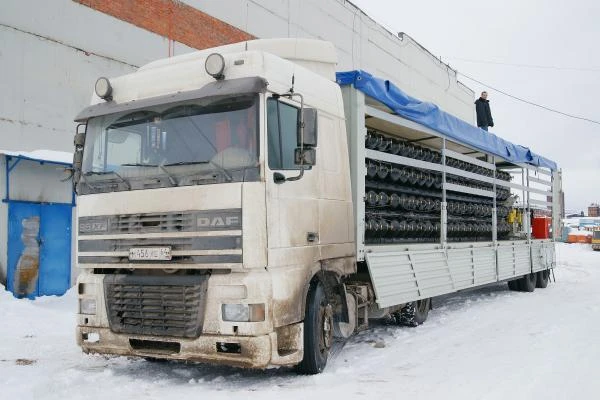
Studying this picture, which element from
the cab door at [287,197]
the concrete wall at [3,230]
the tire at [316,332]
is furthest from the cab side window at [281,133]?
the concrete wall at [3,230]

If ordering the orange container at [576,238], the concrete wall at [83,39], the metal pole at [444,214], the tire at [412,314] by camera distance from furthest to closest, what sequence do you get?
the orange container at [576,238]
the concrete wall at [83,39]
the metal pole at [444,214]
the tire at [412,314]

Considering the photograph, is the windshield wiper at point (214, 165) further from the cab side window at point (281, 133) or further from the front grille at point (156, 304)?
the front grille at point (156, 304)

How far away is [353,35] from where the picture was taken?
21.7 metres

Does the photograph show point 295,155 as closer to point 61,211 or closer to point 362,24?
point 61,211

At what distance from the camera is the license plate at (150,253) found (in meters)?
5.17

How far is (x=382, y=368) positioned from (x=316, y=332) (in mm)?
869

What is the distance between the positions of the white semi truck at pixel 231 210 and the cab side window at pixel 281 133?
1 cm

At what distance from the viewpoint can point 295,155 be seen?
529cm

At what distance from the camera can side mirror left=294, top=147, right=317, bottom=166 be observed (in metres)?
5.26

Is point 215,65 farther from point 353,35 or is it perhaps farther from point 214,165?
point 353,35

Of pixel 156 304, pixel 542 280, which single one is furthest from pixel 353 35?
pixel 156 304

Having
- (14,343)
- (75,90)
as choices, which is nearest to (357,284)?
(14,343)

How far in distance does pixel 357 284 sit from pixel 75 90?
26.3ft

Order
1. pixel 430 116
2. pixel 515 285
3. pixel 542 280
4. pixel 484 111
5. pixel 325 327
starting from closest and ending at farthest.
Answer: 1. pixel 325 327
2. pixel 430 116
3. pixel 515 285
4. pixel 484 111
5. pixel 542 280
